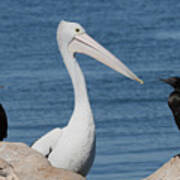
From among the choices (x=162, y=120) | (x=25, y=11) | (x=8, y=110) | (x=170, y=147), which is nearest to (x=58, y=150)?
(x=170, y=147)

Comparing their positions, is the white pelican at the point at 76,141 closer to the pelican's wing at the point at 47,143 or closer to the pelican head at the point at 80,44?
the pelican's wing at the point at 47,143

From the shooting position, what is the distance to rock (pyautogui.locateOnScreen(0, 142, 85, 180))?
4992 millimetres

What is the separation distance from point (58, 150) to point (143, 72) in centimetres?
982

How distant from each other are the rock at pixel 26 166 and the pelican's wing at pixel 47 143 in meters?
1.30

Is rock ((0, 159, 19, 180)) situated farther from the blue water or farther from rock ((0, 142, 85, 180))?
the blue water

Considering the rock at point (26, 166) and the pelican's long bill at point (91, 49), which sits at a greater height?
the rock at point (26, 166)

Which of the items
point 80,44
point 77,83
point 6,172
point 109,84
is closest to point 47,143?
point 77,83

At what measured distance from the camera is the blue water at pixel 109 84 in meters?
10.9

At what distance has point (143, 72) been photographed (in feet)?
53.5

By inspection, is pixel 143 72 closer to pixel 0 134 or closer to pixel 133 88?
pixel 133 88

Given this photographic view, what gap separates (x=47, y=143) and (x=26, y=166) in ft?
5.05

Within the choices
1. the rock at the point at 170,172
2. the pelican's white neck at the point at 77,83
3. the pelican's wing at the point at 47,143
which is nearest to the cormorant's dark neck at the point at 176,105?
the rock at the point at 170,172

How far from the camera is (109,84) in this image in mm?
15383

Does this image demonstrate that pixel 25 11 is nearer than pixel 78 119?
No
